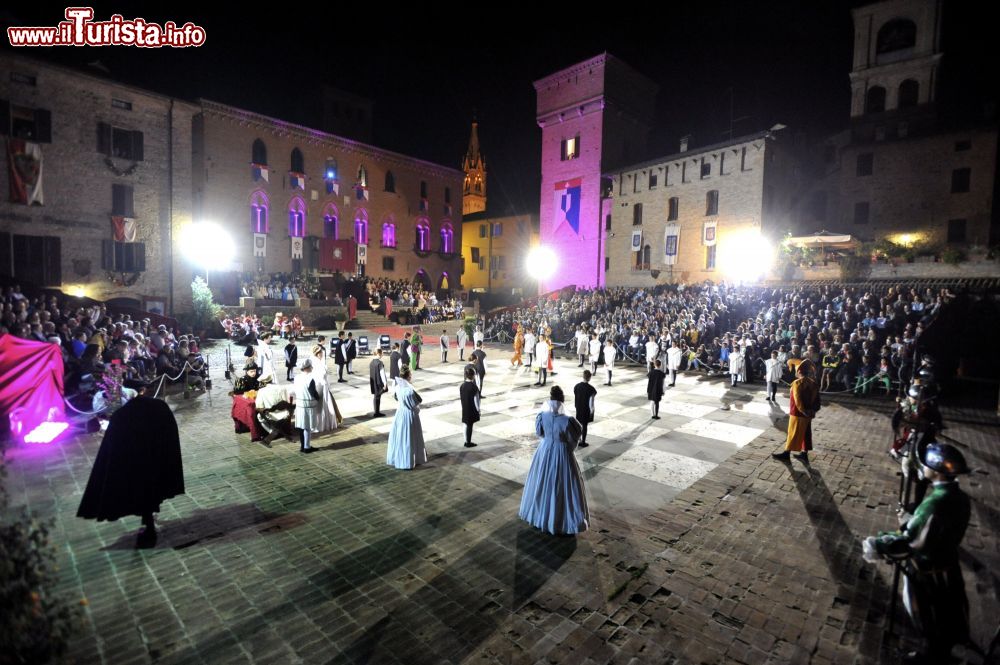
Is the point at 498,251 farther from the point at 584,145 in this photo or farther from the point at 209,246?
the point at 209,246

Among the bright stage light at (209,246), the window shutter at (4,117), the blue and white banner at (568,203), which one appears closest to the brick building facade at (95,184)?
the window shutter at (4,117)

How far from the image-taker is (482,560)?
215 inches

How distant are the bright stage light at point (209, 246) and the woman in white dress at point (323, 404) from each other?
76.2 ft

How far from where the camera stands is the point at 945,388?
15352mm

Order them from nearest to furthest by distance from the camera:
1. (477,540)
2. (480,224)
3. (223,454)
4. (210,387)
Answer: (477,540) → (223,454) → (210,387) → (480,224)

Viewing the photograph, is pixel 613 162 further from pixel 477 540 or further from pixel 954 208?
pixel 477 540

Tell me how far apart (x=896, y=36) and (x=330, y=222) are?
142 feet

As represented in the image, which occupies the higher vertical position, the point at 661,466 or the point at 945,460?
the point at 945,460

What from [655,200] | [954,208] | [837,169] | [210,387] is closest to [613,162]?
[655,200]

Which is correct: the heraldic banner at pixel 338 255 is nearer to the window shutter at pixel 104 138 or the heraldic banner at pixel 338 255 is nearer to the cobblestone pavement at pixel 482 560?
the window shutter at pixel 104 138

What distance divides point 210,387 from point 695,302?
21.3 metres

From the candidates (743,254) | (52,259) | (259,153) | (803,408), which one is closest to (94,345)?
(803,408)

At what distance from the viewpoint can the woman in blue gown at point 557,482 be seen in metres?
6.04

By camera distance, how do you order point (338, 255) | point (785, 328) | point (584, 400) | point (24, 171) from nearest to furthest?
point (584, 400) → point (785, 328) → point (24, 171) → point (338, 255)
